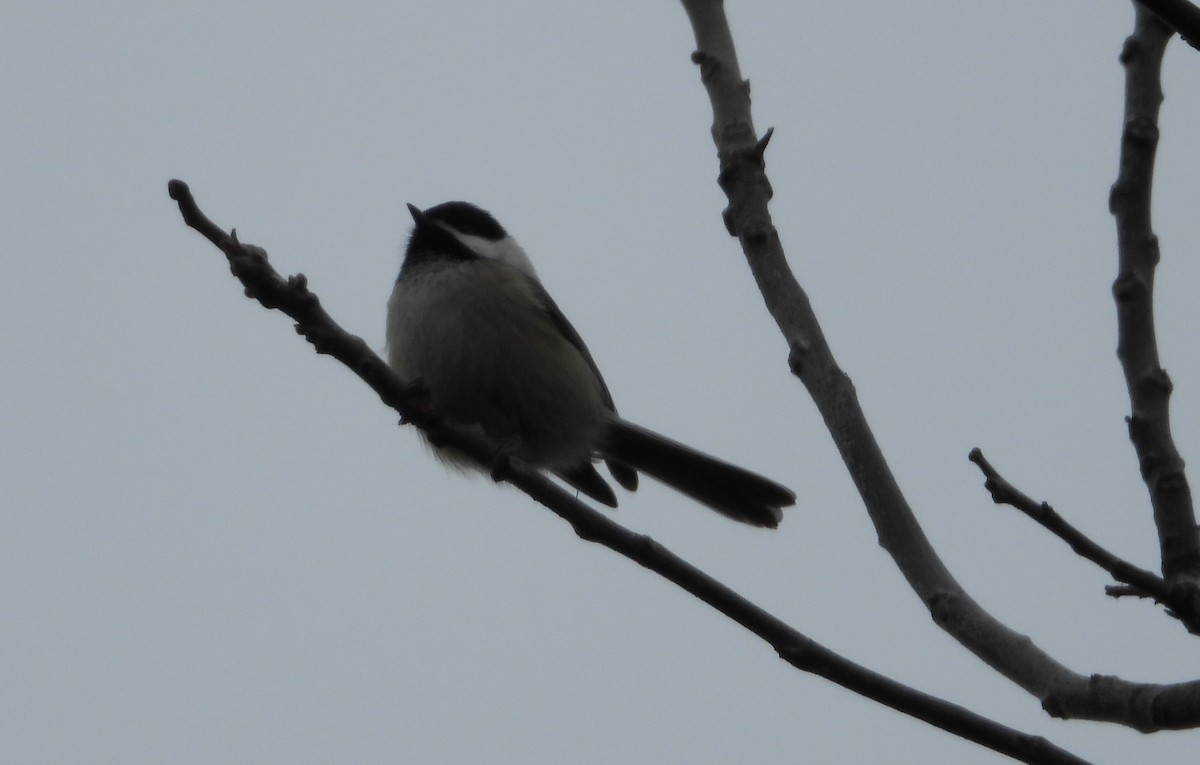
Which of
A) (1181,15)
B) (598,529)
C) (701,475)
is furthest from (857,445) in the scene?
(701,475)

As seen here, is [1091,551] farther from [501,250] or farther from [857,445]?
[501,250]

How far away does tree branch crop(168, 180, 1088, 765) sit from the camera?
1.70m

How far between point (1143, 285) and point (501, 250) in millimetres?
2964

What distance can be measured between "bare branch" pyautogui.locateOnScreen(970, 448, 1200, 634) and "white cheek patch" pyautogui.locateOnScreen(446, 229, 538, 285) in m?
2.92

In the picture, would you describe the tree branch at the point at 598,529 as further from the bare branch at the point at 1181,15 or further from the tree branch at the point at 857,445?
the bare branch at the point at 1181,15

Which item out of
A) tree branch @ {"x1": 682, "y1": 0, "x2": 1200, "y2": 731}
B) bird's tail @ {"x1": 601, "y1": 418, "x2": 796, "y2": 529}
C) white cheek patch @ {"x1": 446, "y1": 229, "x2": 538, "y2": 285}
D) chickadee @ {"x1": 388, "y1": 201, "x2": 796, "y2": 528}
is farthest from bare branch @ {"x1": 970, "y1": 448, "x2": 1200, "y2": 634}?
white cheek patch @ {"x1": 446, "y1": 229, "x2": 538, "y2": 285}

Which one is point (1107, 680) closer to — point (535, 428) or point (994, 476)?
point (994, 476)

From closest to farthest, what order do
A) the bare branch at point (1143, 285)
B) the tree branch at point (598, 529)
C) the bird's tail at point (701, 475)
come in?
the tree branch at point (598, 529) < the bare branch at point (1143, 285) < the bird's tail at point (701, 475)

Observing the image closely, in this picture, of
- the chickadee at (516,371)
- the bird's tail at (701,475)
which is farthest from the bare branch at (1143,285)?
the bird's tail at (701,475)

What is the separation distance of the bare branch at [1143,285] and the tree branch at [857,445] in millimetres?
324

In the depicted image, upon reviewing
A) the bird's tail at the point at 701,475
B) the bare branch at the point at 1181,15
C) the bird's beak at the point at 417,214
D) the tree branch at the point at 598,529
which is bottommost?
the tree branch at the point at 598,529

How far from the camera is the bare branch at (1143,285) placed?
2.05m

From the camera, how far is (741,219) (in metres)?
2.40

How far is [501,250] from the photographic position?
4.80m
